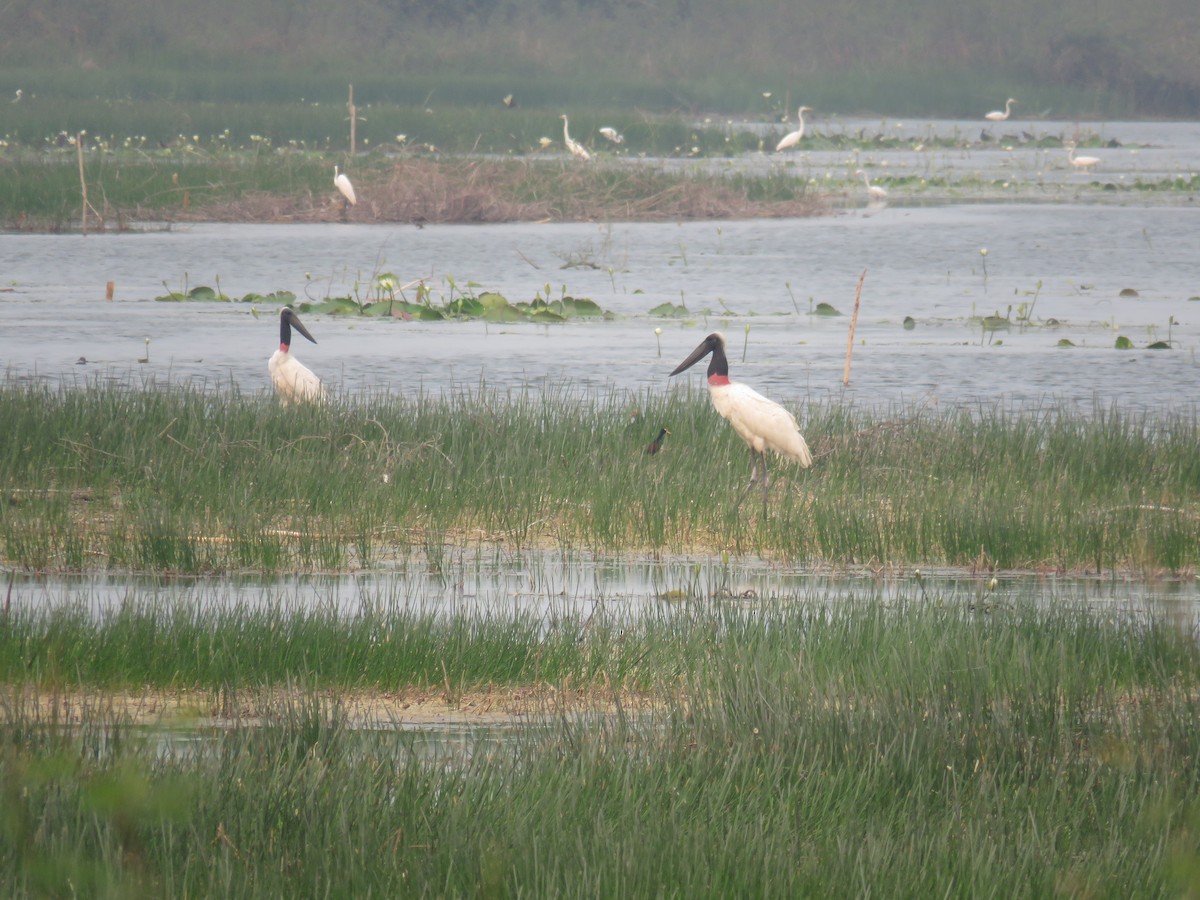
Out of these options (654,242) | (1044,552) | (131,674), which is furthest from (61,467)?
(654,242)

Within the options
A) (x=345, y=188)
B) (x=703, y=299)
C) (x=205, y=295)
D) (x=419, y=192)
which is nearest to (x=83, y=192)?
(x=345, y=188)

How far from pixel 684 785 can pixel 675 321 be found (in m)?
17.1

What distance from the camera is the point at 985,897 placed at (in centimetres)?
414

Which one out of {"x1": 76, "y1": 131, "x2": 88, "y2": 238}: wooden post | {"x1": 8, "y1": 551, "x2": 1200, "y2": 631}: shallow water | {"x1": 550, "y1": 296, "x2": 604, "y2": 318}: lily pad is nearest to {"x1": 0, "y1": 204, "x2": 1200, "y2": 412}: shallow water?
{"x1": 550, "y1": 296, "x2": 604, "y2": 318}: lily pad

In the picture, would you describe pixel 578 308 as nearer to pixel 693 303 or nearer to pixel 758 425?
pixel 693 303

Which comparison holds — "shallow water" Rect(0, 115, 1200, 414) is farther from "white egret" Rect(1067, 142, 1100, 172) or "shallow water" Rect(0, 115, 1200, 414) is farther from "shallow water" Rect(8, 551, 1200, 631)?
"white egret" Rect(1067, 142, 1100, 172)

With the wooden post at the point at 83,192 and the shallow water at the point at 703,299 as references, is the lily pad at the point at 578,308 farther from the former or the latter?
the wooden post at the point at 83,192

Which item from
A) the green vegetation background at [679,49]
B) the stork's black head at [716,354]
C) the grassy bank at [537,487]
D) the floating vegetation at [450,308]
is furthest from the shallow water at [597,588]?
the green vegetation background at [679,49]

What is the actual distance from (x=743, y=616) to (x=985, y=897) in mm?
3063

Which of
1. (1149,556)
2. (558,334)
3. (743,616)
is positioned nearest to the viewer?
(743,616)

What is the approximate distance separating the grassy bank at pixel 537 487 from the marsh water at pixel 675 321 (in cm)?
37

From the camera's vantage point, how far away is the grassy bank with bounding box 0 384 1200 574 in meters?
8.95

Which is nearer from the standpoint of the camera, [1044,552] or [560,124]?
[1044,552]

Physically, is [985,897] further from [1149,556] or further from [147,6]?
[147,6]
